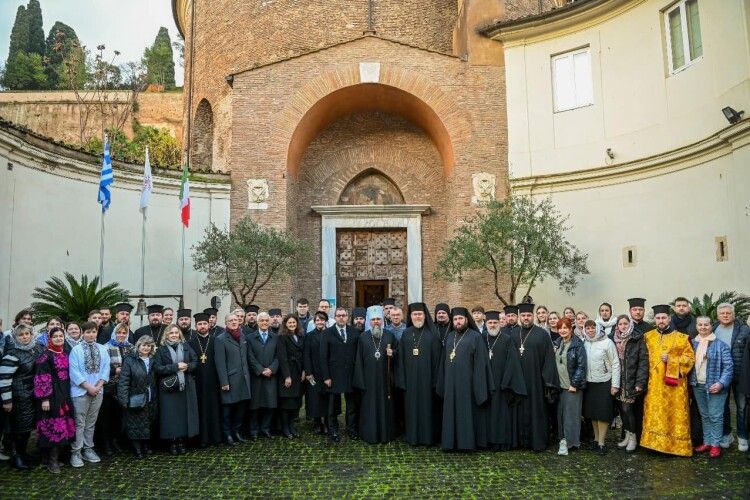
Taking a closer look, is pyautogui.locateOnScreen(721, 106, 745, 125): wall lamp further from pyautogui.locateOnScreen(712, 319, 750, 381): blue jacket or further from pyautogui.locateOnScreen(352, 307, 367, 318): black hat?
pyautogui.locateOnScreen(352, 307, 367, 318): black hat

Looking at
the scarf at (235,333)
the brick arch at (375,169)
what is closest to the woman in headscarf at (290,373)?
the scarf at (235,333)

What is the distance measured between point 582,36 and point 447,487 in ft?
39.5

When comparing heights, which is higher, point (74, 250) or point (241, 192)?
point (241, 192)

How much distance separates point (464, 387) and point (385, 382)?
1.14 m

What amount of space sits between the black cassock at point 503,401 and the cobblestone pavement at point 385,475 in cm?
22

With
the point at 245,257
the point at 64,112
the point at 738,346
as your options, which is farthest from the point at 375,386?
the point at 64,112

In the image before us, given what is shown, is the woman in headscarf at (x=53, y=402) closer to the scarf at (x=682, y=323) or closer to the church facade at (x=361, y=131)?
the scarf at (x=682, y=323)

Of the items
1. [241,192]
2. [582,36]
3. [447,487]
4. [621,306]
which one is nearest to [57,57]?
[241,192]

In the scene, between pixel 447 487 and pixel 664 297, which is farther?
pixel 664 297

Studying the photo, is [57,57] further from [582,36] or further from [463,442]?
[463,442]

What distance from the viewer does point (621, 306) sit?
12.9 meters

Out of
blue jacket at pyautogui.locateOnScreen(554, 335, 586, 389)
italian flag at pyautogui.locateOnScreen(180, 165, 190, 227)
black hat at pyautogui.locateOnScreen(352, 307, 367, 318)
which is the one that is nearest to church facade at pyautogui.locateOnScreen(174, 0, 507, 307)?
italian flag at pyautogui.locateOnScreen(180, 165, 190, 227)

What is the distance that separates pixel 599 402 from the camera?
6.81 meters

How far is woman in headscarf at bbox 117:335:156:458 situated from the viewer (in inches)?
265
